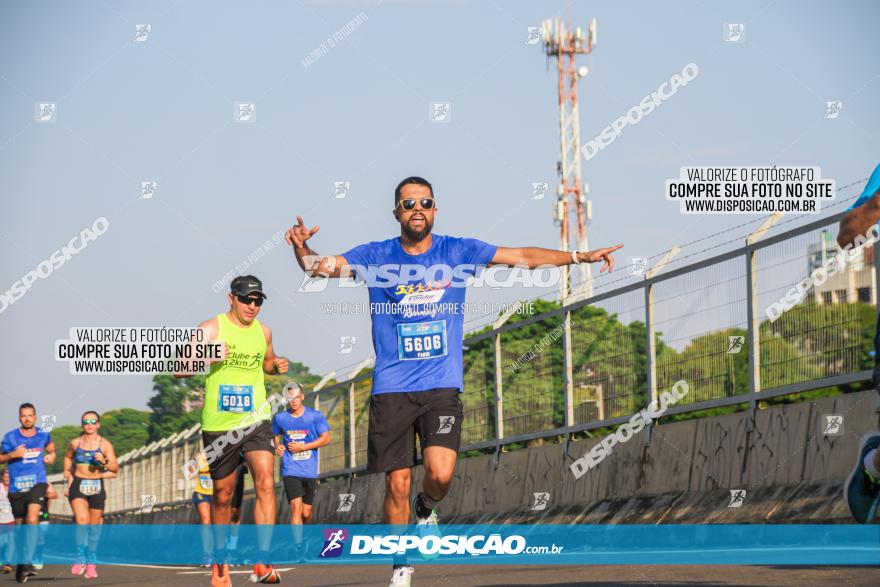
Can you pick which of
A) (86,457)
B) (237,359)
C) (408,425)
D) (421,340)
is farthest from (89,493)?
(421,340)

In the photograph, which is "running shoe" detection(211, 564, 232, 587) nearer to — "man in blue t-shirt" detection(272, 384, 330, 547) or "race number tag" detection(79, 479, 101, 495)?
"man in blue t-shirt" detection(272, 384, 330, 547)

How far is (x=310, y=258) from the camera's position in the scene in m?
9.31

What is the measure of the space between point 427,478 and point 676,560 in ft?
9.05

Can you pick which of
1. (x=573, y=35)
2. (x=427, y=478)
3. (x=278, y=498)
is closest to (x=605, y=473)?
(x=427, y=478)

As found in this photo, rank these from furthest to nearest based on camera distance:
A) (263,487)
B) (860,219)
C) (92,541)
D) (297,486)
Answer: (297,486) → (92,541) → (263,487) → (860,219)

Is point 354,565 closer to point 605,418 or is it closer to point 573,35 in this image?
point 605,418

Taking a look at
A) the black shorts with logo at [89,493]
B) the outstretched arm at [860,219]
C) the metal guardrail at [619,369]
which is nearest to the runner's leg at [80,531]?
the black shorts with logo at [89,493]

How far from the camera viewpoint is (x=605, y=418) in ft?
53.7

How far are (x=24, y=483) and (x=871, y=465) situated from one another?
11.6m

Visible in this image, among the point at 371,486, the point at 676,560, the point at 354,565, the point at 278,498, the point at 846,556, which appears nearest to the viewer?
the point at 846,556

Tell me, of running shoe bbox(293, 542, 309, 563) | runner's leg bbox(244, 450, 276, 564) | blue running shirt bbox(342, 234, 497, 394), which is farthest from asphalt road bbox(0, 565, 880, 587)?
running shoe bbox(293, 542, 309, 563)

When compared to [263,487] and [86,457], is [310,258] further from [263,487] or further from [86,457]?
[86,457]

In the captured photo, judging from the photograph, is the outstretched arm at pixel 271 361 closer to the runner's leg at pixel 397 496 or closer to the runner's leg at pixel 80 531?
the runner's leg at pixel 397 496

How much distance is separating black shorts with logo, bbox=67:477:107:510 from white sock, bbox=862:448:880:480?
11.8m
